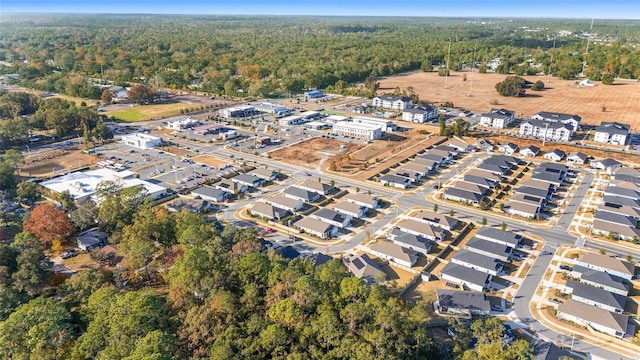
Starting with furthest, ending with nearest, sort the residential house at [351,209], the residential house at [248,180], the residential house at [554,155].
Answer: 1. the residential house at [554,155]
2. the residential house at [248,180]
3. the residential house at [351,209]

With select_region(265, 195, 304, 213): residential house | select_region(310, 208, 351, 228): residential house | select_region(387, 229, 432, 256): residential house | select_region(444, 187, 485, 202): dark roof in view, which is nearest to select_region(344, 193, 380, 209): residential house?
select_region(310, 208, 351, 228): residential house

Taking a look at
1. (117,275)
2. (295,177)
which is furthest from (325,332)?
(295,177)

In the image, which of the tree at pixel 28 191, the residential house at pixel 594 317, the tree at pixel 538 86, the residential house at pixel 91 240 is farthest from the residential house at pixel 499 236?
the tree at pixel 538 86

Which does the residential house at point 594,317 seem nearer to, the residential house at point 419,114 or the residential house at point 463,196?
the residential house at point 463,196

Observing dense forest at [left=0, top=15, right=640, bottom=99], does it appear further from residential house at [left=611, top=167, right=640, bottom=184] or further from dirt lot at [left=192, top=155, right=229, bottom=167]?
residential house at [left=611, top=167, right=640, bottom=184]

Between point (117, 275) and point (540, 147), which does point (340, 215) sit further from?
point (540, 147)

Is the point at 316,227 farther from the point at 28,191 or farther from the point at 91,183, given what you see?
the point at 28,191
